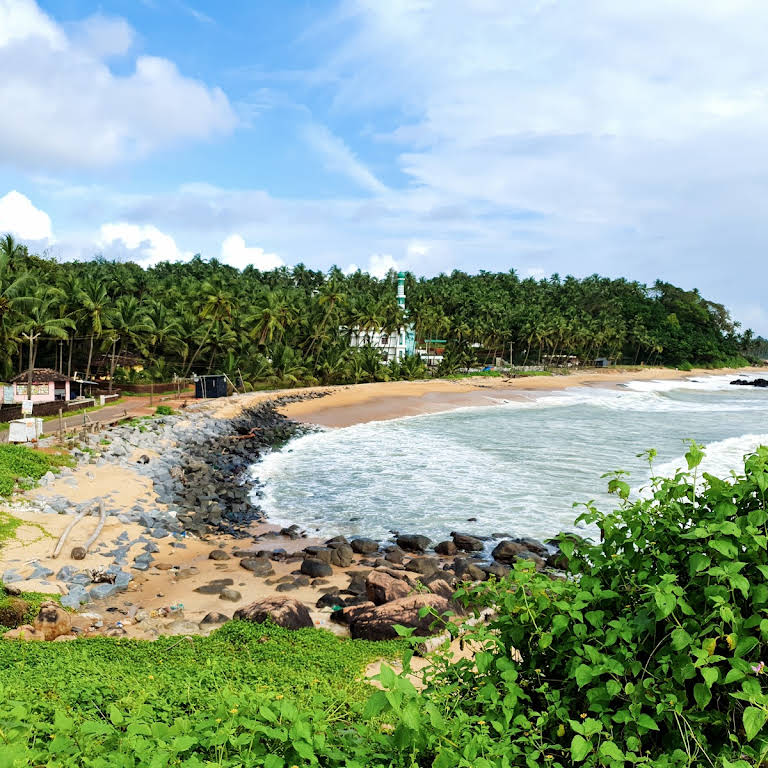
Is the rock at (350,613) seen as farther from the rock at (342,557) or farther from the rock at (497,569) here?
the rock at (497,569)

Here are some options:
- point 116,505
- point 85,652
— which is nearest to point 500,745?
point 85,652

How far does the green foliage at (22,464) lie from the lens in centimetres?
1475

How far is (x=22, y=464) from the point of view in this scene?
53.0 feet

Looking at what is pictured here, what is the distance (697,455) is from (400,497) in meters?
16.8

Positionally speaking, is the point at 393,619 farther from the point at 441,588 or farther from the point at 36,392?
the point at 36,392

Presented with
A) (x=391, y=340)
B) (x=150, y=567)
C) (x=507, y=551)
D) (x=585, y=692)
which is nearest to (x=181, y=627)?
(x=150, y=567)

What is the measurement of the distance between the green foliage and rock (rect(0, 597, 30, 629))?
6.34 metres

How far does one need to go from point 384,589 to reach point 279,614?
2175mm

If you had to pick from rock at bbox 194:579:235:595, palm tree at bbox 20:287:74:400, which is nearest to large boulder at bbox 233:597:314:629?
rock at bbox 194:579:235:595

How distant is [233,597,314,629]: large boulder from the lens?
8.79 meters

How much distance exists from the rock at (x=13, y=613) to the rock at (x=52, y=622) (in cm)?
30

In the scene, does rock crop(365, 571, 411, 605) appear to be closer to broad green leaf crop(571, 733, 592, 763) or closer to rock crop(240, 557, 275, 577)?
rock crop(240, 557, 275, 577)

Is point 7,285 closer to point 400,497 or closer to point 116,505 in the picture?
point 116,505

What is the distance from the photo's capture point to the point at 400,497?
776 inches
